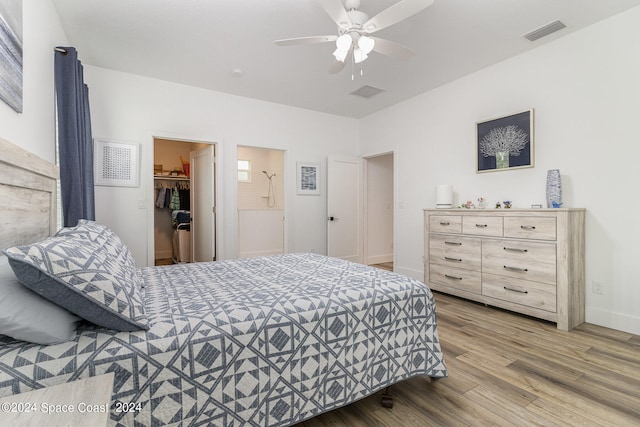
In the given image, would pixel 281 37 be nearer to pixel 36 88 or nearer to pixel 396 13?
pixel 396 13

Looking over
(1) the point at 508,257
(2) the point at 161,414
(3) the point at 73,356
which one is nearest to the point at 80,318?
(3) the point at 73,356

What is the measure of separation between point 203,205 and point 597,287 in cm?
487

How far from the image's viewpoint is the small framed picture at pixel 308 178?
510cm

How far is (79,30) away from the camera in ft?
9.24

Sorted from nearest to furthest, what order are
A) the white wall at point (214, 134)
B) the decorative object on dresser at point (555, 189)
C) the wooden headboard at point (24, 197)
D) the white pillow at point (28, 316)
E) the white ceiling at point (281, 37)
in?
the white pillow at point (28, 316) → the wooden headboard at point (24, 197) → the white ceiling at point (281, 37) → the decorative object on dresser at point (555, 189) → the white wall at point (214, 134)

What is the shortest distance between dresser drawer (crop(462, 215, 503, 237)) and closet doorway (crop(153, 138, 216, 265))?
3334mm

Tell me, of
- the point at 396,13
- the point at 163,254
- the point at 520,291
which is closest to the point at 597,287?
the point at 520,291

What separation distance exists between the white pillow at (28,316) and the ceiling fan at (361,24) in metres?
2.05

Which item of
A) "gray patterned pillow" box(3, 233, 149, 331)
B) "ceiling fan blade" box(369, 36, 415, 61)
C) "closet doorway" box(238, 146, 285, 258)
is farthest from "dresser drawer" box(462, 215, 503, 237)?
"closet doorway" box(238, 146, 285, 258)

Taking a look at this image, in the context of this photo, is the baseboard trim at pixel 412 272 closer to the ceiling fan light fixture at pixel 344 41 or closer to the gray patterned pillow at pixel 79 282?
the ceiling fan light fixture at pixel 344 41

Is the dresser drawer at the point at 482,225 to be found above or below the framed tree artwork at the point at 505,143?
below

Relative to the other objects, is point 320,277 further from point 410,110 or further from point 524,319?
point 410,110

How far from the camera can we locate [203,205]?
475 centimetres

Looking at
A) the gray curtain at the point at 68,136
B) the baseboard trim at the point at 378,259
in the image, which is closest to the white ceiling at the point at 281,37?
the gray curtain at the point at 68,136
